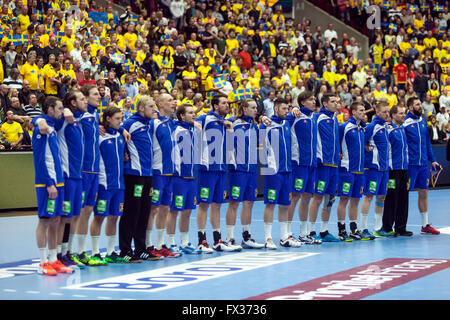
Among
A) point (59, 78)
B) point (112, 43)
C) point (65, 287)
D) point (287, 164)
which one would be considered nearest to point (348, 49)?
point (112, 43)

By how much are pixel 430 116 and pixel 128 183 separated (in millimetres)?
17298

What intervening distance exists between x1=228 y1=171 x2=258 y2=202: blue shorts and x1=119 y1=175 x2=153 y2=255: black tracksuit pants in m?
1.55

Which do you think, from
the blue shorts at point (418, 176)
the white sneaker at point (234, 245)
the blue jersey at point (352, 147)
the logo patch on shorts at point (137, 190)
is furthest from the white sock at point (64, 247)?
the blue shorts at point (418, 176)

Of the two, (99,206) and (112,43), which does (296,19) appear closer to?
(112,43)

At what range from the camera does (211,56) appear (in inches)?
928

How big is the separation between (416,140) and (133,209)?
555cm

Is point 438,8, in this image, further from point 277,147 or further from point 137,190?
point 137,190

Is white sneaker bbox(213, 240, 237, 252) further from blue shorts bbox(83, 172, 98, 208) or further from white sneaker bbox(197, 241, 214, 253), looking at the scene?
blue shorts bbox(83, 172, 98, 208)

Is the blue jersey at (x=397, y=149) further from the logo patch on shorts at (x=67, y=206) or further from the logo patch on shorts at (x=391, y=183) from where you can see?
the logo patch on shorts at (x=67, y=206)

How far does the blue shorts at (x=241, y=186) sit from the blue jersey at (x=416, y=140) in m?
3.32

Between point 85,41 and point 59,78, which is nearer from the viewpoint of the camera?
point 59,78

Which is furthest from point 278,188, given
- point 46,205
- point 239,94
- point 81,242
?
point 239,94
